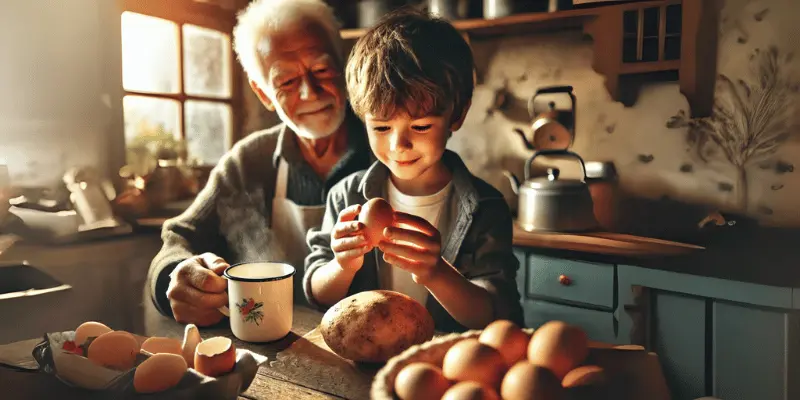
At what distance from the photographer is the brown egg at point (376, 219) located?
0.79 metres

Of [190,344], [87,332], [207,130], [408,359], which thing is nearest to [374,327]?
[408,359]

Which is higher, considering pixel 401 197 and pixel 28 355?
pixel 401 197

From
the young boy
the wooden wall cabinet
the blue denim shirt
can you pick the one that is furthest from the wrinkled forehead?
the wooden wall cabinet

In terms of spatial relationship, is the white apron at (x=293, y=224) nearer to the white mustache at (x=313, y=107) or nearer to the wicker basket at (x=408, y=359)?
the white mustache at (x=313, y=107)

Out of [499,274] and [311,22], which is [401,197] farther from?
[311,22]

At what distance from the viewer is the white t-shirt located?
935mm

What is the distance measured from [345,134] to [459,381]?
1.94ft

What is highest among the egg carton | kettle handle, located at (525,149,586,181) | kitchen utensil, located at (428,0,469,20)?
kitchen utensil, located at (428,0,469,20)

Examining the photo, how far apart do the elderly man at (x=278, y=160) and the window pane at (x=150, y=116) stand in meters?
0.12

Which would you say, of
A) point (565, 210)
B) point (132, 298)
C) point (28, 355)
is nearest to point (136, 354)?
point (28, 355)

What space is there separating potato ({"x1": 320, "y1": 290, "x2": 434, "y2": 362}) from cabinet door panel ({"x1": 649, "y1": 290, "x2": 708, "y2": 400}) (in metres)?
0.35

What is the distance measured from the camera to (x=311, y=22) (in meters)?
1.04

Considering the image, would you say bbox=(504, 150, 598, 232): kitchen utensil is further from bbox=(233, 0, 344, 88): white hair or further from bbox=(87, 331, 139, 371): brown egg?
bbox=(87, 331, 139, 371): brown egg

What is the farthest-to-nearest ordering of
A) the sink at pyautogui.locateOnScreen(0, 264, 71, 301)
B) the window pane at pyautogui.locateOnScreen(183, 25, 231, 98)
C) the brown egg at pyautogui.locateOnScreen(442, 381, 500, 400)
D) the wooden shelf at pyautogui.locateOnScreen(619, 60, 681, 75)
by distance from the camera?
the window pane at pyautogui.locateOnScreen(183, 25, 231, 98) < the sink at pyautogui.locateOnScreen(0, 264, 71, 301) < the wooden shelf at pyautogui.locateOnScreen(619, 60, 681, 75) < the brown egg at pyautogui.locateOnScreen(442, 381, 500, 400)
